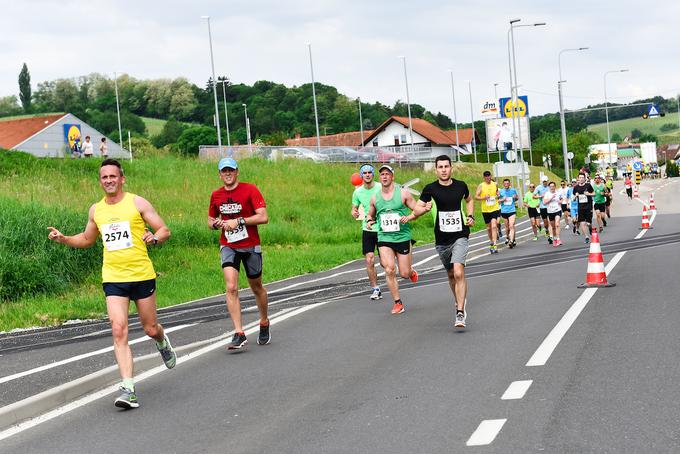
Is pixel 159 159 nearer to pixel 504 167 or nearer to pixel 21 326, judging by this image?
pixel 504 167

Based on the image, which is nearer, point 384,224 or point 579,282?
point 384,224

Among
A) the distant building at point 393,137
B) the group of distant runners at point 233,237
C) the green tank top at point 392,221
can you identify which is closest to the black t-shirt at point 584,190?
the group of distant runners at point 233,237

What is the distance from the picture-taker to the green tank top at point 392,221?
12922 millimetres

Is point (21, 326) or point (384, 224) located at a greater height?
point (384, 224)

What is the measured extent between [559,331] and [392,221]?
10.7ft

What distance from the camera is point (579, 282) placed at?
51.1 feet

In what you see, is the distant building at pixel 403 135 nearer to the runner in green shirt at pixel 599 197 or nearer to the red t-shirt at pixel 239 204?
the runner in green shirt at pixel 599 197

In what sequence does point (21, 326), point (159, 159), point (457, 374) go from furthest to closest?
point (159, 159) → point (21, 326) → point (457, 374)

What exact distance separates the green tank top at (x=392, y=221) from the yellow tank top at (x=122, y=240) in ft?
17.1

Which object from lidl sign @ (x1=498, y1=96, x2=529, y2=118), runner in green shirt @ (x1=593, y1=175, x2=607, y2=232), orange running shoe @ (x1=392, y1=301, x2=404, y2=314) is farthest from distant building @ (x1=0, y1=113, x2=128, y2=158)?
orange running shoe @ (x1=392, y1=301, x2=404, y2=314)

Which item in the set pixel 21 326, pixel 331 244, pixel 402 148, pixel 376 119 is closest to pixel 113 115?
pixel 376 119

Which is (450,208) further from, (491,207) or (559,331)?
(491,207)

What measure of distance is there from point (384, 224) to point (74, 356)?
4.30m

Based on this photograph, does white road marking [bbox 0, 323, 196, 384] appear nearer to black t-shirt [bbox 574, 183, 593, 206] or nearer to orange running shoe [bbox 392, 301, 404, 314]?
orange running shoe [bbox 392, 301, 404, 314]
